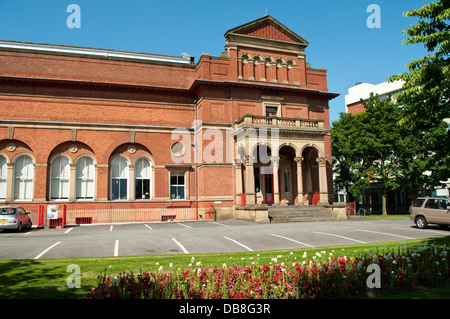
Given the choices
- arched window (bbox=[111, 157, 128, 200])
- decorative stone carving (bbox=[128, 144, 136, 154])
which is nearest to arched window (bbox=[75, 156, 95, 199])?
arched window (bbox=[111, 157, 128, 200])

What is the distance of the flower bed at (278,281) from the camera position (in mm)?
6336

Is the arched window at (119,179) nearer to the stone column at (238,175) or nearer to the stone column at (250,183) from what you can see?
the stone column at (238,175)

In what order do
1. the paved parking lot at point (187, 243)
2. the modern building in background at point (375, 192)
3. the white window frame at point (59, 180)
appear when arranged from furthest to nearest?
the modern building in background at point (375, 192), the white window frame at point (59, 180), the paved parking lot at point (187, 243)

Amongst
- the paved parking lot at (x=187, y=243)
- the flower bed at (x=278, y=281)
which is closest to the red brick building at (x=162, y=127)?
the paved parking lot at (x=187, y=243)

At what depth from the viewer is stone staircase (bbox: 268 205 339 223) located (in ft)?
81.2

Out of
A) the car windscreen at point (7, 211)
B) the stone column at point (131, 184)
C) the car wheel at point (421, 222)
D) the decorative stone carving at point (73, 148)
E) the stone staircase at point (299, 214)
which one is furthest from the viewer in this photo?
the stone column at point (131, 184)

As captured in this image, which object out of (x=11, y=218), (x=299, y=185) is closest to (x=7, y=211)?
(x=11, y=218)

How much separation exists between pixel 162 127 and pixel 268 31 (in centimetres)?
1336

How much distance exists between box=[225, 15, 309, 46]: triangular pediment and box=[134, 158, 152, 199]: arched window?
13.5 meters

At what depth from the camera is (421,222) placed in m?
19.6

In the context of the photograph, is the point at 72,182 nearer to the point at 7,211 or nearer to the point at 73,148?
the point at 73,148

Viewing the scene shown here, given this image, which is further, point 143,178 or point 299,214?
point 143,178

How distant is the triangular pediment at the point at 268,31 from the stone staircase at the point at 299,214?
15.9 meters

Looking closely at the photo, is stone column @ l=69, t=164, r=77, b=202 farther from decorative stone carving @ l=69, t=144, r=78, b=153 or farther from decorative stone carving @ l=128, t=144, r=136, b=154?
decorative stone carving @ l=128, t=144, r=136, b=154
